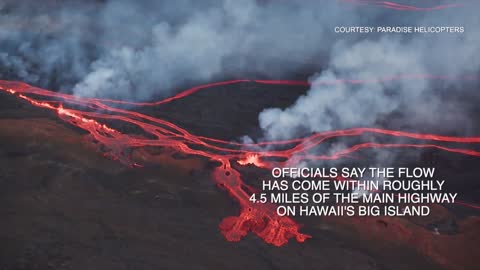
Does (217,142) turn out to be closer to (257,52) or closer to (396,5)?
(257,52)

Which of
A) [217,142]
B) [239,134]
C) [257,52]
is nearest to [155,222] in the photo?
[217,142]

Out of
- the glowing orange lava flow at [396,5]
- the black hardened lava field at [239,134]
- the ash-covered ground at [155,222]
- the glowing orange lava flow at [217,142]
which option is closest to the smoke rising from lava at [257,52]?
the black hardened lava field at [239,134]

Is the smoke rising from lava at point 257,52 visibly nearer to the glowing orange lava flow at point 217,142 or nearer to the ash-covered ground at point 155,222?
the glowing orange lava flow at point 217,142

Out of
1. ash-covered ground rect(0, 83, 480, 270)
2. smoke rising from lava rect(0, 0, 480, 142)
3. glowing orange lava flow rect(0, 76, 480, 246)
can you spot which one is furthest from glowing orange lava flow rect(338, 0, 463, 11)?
ash-covered ground rect(0, 83, 480, 270)

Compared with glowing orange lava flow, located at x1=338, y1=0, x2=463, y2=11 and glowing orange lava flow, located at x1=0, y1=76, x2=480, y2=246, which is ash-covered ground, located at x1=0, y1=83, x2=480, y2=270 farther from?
glowing orange lava flow, located at x1=338, y1=0, x2=463, y2=11

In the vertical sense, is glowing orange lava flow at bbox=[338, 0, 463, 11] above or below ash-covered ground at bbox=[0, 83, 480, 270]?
above

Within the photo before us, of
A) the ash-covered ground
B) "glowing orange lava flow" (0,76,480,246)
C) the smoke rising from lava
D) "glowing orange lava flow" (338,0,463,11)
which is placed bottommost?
the ash-covered ground

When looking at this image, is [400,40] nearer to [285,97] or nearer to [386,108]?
[386,108]
